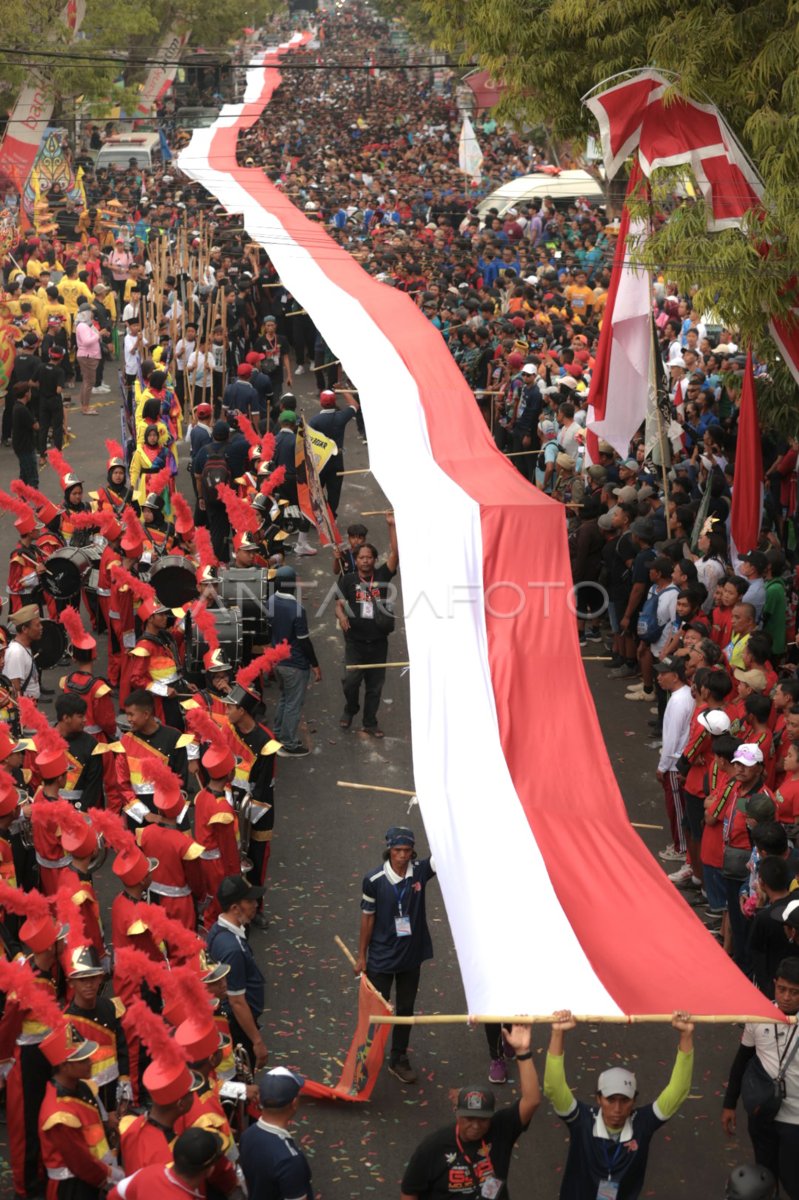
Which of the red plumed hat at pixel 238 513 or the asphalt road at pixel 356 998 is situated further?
the red plumed hat at pixel 238 513

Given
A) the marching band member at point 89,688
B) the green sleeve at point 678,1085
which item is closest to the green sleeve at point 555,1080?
the green sleeve at point 678,1085

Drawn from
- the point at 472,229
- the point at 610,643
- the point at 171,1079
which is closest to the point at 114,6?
the point at 472,229

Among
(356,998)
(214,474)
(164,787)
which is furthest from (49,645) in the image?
(356,998)

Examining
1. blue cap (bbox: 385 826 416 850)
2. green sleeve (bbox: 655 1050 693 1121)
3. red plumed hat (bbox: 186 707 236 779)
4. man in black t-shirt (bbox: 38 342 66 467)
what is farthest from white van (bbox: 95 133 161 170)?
green sleeve (bbox: 655 1050 693 1121)

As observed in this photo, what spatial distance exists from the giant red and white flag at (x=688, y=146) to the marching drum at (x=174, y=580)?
479 centimetres

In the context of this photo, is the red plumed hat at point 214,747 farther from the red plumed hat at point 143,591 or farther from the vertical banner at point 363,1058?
the red plumed hat at point 143,591

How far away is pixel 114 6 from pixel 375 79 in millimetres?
31018

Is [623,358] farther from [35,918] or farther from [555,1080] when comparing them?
[555,1080]

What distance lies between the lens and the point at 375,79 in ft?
A: 229

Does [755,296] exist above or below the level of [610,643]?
above

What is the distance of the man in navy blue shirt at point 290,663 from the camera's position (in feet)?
39.2

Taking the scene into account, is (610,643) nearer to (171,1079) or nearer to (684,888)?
(684,888)

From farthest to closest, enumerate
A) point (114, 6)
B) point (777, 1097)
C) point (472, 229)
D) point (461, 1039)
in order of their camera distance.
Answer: point (114, 6) → point (472, 229) → point (461, 1039) → point (777, 1097)

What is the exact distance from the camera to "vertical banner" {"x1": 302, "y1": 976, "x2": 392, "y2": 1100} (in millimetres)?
7953
